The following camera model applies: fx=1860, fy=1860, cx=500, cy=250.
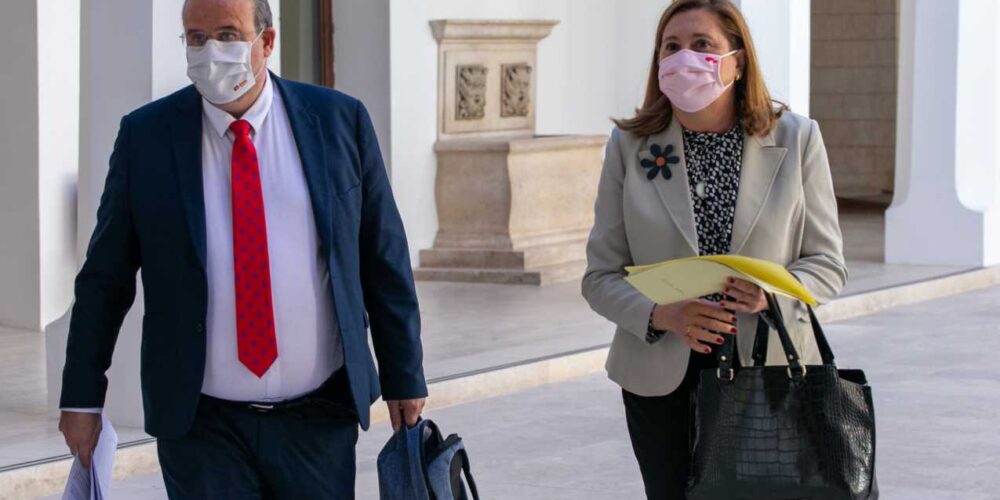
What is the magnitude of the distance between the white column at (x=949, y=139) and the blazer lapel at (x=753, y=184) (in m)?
11.3

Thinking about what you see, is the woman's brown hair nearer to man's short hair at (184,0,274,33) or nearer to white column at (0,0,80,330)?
man's short hair at (184,0,274,33)

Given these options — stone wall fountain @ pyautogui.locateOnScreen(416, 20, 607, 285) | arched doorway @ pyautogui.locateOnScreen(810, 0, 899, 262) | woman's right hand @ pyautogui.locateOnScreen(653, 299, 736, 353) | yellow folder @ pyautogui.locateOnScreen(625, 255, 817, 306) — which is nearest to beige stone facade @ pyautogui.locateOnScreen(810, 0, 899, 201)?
arched doorway @ pyautogui.locateOnScreen(810, 0, 899, 262)

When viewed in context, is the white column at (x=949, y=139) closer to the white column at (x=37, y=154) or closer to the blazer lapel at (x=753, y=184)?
the white column at (x=37, y=154)

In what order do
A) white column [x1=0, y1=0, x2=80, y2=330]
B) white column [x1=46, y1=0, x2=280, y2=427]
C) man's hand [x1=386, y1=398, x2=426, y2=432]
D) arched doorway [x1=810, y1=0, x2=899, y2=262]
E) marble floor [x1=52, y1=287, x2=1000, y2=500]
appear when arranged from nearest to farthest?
1. man's hand [x1=386, y1=398, x2=426, y2=432]
2. marble floor [x1=52, y1=287, x2=1000, y2=500]
3. white column [x1=46, y1=0, x2=280, y2=427]
4. white column [x1=0, y1=0, x2=80, y2=330]
5. arched doorway [x1=810, y1=0, x2=899, y2=262]

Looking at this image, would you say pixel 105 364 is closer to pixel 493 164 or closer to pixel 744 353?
pixel 744 353

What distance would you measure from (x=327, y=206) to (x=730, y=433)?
94cm

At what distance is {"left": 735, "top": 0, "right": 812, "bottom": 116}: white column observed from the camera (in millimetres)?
12641

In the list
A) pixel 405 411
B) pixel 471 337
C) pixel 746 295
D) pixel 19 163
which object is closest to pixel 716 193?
pixel 746 295

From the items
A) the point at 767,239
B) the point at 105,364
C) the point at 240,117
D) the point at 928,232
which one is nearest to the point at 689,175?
the point at 767,239

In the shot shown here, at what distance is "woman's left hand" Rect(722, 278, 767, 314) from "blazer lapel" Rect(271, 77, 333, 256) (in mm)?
826

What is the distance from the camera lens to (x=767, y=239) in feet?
13.3

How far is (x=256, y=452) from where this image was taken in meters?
3.81

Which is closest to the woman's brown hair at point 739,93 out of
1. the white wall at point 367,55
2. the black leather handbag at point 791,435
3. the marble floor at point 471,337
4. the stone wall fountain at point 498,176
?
the black leather handbag at point 791,435

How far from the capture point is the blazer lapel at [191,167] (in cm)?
375
